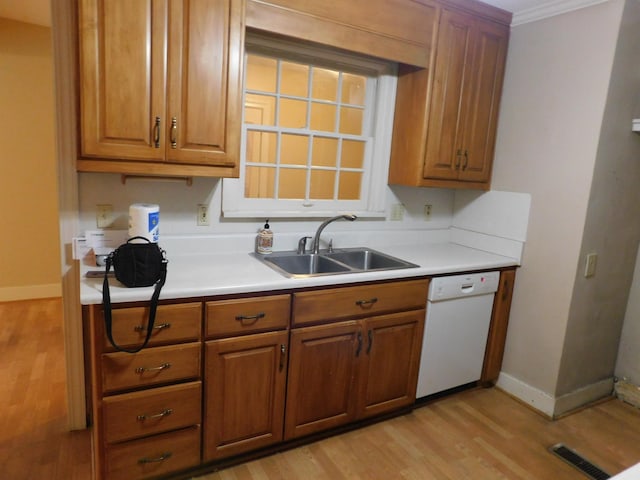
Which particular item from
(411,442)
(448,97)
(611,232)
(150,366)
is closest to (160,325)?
(150,366)

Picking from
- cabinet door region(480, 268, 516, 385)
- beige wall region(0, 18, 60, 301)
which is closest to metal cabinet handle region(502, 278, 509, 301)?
cabinet door region(480, 268, 516, 385)

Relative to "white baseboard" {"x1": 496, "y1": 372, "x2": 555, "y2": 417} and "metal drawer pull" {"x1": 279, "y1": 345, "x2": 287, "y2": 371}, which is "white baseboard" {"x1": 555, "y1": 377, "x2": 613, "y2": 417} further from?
"metal drawer pull" {"x1": 279, "y1": 345, "x2": 287, "y2": 371}

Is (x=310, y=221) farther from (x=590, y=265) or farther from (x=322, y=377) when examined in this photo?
(x=590, y=265)

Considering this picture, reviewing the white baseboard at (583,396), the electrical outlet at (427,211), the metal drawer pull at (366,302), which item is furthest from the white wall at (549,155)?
the metal drawer pull at (366,302)

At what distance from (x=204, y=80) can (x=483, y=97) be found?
68.7 inches

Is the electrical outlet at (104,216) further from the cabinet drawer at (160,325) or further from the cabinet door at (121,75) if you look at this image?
the cabinet drawer at (160,325)

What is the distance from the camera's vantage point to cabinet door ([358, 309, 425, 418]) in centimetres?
220

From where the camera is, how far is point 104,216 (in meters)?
2.03

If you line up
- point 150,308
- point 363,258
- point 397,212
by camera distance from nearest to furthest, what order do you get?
1. point 150,308
2. point 363,258
3. point 397,212

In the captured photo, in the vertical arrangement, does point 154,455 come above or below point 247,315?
below

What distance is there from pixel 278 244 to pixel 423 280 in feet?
2.76

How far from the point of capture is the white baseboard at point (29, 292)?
154 inches

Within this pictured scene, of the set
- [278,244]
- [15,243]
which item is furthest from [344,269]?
[15,243]

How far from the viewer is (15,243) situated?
12.8 ft
